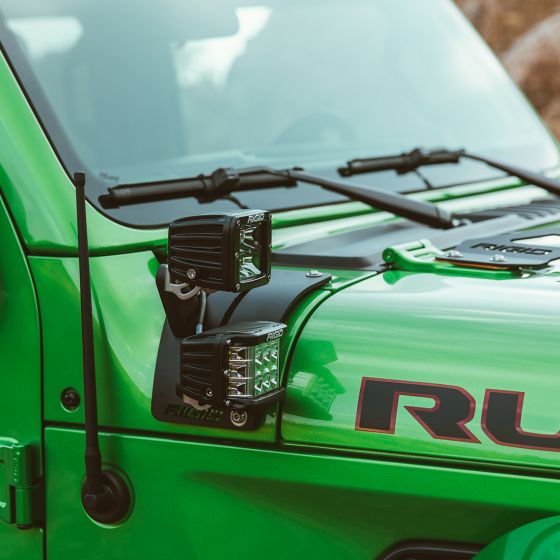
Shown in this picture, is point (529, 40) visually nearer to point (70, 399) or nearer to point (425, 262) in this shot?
point (425, 262)

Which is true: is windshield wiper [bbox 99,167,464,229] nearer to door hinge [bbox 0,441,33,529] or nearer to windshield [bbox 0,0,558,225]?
windshield [bbox 0,0,558,225]

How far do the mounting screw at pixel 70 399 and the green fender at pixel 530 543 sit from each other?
2.26 ft

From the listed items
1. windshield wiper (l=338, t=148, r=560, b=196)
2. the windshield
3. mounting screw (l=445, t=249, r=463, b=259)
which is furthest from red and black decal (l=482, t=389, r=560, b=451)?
windshield wiper (l=338, t=148, r=560, b=196)

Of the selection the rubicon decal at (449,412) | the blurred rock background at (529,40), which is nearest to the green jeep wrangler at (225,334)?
the rubicon decal at (449,412)

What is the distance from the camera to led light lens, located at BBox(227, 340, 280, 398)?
1.63m

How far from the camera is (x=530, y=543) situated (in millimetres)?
1499

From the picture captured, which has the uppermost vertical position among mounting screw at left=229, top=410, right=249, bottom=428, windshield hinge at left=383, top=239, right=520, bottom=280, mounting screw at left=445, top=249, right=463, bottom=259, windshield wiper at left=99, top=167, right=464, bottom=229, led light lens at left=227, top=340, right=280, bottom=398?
windshield wiper at left=99, top=167, right=464, bottom=229

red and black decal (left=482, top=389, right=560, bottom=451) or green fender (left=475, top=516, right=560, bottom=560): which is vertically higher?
red and black decal (left=482, top=389, right=560, bottom=451)

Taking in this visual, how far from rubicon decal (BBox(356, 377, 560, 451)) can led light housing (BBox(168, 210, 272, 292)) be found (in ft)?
0.77

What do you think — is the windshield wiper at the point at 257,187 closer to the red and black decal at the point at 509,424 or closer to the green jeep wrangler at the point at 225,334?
the green jeep wrangler at the point at 225,334

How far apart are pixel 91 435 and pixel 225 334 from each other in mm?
305

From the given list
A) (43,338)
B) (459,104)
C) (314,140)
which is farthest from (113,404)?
(459,104)

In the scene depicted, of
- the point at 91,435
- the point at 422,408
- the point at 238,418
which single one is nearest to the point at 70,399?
the point at 91,435

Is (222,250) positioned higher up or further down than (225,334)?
higher up
